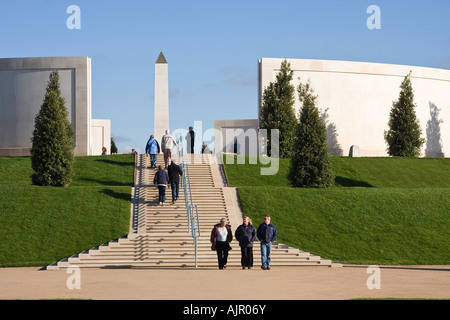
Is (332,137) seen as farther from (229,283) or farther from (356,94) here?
(229,283)

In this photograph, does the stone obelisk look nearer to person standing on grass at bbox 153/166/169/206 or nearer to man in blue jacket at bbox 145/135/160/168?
man in blue jacket at bbox 145/135/160/168

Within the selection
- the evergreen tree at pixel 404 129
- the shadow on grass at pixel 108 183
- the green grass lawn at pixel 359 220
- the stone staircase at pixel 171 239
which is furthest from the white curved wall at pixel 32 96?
the evergreen tree at pixel 404 129

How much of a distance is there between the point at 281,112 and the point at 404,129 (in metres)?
9.50

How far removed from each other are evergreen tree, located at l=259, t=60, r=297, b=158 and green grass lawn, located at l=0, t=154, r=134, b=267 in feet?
45.2

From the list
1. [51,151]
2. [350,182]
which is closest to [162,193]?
[51,151]

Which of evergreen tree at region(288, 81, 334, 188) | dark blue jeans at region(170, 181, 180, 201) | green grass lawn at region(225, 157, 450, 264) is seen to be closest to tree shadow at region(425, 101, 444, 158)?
green grass lawn at region(225, 157, 450, 264)

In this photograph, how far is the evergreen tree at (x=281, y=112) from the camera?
41.3 meters

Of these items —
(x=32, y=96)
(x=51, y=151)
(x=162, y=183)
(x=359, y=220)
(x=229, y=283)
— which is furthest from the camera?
(x=32, y=96)

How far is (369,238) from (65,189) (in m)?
12.9

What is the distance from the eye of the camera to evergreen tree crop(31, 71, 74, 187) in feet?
101

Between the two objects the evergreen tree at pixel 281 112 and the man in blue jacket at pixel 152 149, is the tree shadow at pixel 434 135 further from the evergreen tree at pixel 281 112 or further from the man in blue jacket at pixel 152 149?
the man in blue jacket at pixel 152 149

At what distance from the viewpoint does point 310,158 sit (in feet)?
103

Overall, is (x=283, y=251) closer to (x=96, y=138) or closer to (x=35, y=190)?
(x=35, y=190)
